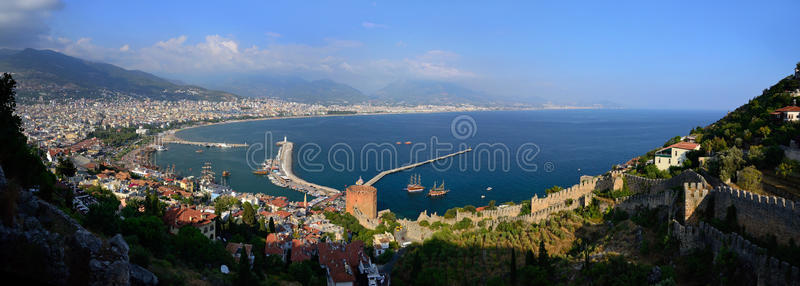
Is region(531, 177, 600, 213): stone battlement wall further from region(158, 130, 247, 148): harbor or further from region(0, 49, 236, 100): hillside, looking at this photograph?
region(0, 49, 236, 100): hillside

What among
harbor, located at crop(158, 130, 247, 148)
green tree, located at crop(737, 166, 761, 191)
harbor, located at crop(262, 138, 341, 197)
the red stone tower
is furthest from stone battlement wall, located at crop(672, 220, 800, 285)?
harbor, located at crop(158, 130, 247, 148)

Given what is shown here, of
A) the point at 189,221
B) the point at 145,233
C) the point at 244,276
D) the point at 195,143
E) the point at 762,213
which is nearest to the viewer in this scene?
the point at 762,213

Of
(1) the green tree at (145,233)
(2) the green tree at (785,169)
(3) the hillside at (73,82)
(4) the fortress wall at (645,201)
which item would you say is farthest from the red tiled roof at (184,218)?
(3) the hillside at (73,82)

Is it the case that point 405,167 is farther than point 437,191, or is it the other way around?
point 405,167

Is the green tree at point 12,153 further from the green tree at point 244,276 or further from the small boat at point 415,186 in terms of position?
the small boat at point 415,186

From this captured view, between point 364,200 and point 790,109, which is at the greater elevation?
point 790,109

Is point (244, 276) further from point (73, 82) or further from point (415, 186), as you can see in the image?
point (73, 82)

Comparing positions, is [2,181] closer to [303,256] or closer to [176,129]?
[303,256]

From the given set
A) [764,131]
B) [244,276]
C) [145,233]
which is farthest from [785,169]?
[145,233]
